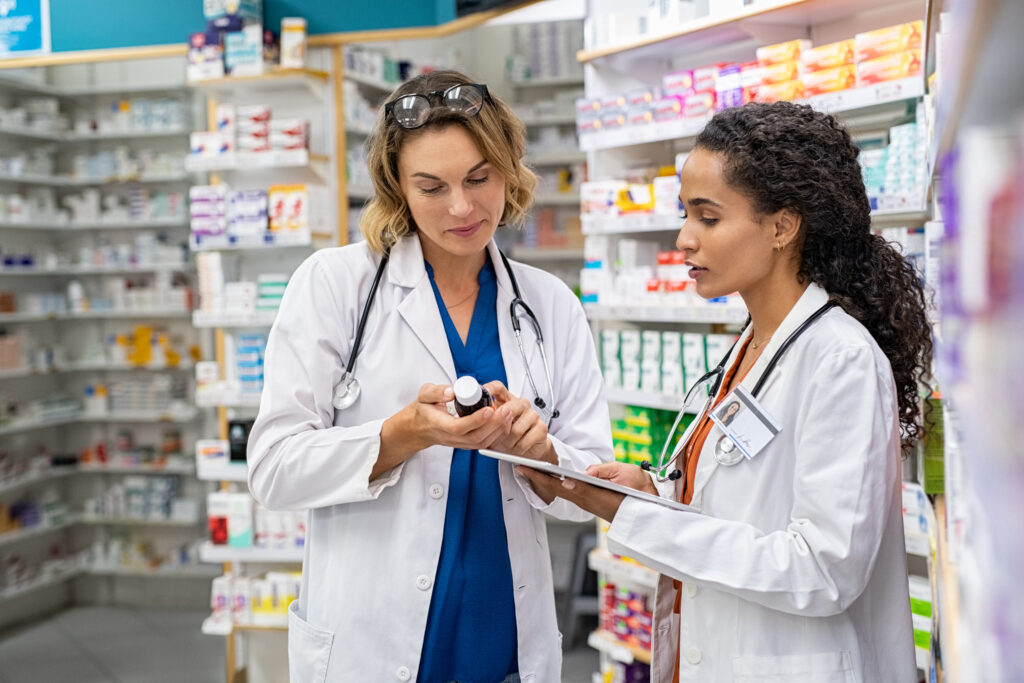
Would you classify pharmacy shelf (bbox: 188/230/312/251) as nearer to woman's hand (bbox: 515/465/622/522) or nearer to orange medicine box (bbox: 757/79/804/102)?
orange medicine box (bbox: 757/79/804/102)

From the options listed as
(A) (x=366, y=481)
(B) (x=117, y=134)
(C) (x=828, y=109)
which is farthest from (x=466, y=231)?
(B) (x=117, y=134)

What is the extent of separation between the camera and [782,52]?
3.32m

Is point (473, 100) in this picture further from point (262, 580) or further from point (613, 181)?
point (262, 580)

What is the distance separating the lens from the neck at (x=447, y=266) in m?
1.98

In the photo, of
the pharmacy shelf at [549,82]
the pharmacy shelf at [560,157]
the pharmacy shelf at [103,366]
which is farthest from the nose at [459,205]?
the pharmacy shelf at [549,82]

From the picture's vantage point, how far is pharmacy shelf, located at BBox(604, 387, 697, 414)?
12.4ft

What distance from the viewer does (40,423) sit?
695 cm

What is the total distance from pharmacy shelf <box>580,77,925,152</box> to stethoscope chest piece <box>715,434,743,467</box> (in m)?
1.04

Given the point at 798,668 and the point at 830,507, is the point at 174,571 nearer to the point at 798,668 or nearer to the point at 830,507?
the point at 798,668

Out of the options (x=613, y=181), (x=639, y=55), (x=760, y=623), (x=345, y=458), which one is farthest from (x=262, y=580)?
(x=760, y=623)

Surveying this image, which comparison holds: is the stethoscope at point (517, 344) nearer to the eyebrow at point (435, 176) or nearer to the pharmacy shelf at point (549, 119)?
the eyebrow at point (435, 176)

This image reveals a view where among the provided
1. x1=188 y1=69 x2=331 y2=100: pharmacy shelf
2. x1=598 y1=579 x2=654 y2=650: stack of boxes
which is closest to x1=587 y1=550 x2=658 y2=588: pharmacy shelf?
x1=598 y1=579 x2=654 y2=650: stack of boxes

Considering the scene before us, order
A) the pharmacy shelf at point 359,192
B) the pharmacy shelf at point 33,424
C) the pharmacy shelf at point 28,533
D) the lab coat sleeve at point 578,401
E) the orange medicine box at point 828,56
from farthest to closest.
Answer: the pharmacy shelf at point 33,424 < the pharmacy shelf at point 28,533 < the pharmacy shelf at point 359,192 < the orange medicine box at point 828,56 < the lab coat sleeve at point 578,401

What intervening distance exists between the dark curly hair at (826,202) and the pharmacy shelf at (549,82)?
24.0 ft
